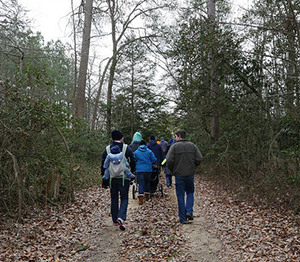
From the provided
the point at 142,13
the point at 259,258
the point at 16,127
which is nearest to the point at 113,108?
the point at 142,13

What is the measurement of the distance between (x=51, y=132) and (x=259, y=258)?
6741 mm

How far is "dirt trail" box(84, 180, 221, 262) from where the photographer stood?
536 centimetres

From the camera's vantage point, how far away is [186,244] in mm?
5914

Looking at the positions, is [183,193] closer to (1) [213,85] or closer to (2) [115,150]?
(2) [115,150]

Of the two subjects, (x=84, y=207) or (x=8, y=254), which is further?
(x=84, y=207)

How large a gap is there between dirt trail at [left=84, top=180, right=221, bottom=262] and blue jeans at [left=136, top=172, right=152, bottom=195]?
6.75 feet

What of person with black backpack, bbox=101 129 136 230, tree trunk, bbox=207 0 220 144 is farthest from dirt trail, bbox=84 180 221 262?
tree trunk, bbox=207 0 220 144

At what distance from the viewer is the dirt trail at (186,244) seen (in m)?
5.36

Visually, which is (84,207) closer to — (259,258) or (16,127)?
(16,127)

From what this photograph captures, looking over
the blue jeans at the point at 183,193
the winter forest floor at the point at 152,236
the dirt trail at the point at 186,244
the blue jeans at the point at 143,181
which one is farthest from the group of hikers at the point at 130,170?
the blue jeans at the point at 143,181

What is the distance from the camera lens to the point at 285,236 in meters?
5.98

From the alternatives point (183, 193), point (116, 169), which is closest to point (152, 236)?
point (183, 193)

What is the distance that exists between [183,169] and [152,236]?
1.79 meters

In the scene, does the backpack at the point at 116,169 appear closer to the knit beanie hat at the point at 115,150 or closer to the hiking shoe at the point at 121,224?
the knit beanie hat at the point at 115,150
